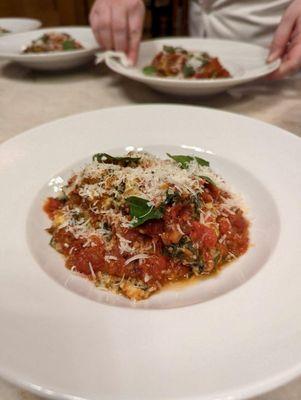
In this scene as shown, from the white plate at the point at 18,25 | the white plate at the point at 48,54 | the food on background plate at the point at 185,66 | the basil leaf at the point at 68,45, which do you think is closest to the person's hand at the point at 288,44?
the food on background plate at the point at 185,66

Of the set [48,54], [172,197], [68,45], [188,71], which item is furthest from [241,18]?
[172,197]

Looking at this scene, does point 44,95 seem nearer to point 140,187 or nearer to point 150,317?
point 140,187

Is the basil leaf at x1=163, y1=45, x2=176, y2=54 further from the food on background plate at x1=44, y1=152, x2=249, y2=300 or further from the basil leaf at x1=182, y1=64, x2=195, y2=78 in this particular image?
the food on background plate at x1=44, y1=152, x2=249, y2=300

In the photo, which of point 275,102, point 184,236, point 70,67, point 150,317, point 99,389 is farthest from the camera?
point 70,67

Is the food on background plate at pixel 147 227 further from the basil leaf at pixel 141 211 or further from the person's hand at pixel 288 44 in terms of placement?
the person's hand at pixel 288 44

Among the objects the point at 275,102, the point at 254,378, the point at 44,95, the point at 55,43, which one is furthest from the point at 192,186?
the point at 55,43

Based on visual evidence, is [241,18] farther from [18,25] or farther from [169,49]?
[18,25]
